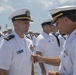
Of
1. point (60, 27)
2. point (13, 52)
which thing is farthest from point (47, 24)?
point (60, 27)

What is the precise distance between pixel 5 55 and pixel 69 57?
118 cm

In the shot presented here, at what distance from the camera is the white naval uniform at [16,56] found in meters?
4.11

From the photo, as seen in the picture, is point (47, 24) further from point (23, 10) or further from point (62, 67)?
point (62, 67)

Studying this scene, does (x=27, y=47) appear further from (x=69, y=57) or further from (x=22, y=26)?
(x=69, y=57)

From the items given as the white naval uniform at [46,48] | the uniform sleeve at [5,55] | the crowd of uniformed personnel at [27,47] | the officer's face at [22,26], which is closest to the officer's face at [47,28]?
the white naval uniform at [46,48]

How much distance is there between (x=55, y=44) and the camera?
7027 mm

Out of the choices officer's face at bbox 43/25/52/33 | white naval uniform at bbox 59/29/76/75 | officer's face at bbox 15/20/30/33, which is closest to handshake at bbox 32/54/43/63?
officer's face at bbox 15/20/30/33

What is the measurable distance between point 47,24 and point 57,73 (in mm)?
3341

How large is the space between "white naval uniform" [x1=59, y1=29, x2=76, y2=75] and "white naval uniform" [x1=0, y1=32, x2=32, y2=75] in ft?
3.15

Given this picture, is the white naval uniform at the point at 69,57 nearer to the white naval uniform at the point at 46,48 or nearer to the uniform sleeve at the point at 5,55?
the uniform sleeve at the point at 5,55

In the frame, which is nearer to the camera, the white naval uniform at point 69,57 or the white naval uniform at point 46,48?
the white naval uniform at point 69,57

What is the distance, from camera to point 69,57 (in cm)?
333

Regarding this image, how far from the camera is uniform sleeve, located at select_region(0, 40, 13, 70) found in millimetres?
4090

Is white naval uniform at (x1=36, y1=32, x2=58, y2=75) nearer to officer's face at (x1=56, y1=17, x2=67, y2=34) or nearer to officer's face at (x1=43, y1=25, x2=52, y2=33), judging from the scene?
officer's face at (x1=43, y1=25, x2=52, y2=33)
